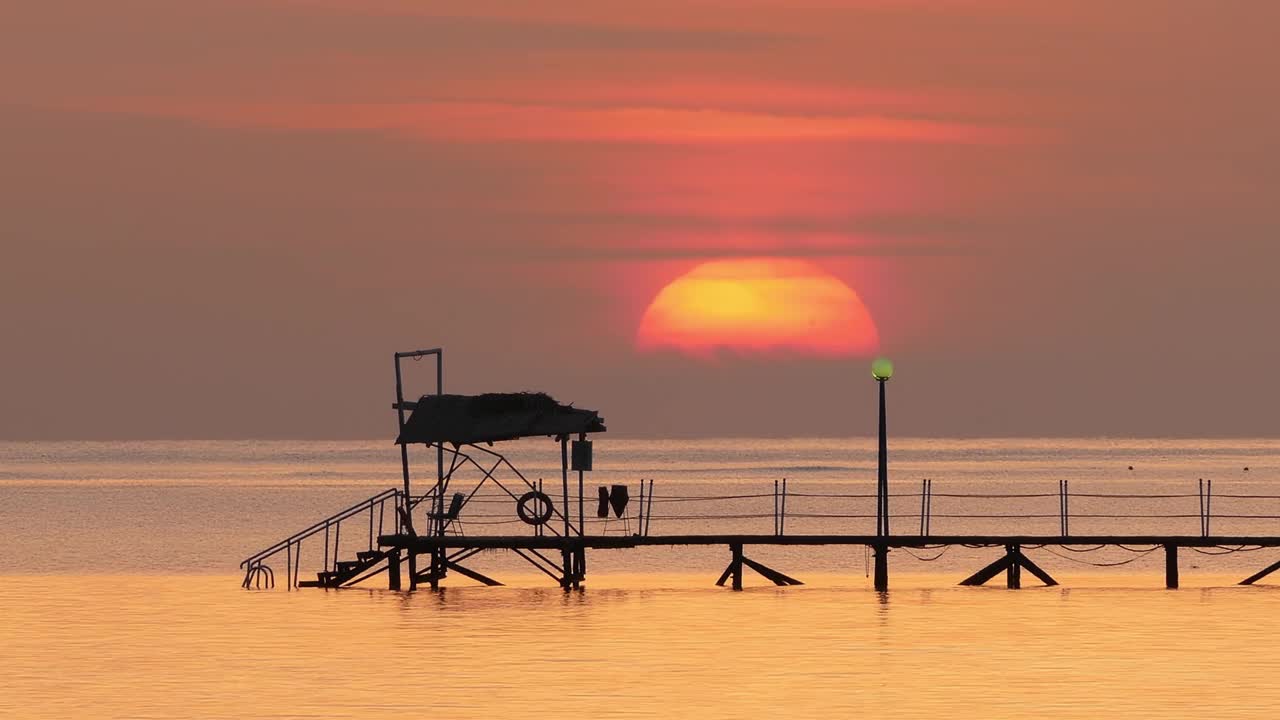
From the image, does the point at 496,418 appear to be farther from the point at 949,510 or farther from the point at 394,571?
the point at 949,510

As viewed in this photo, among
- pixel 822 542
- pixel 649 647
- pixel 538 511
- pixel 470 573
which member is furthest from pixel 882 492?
pixel 649 647

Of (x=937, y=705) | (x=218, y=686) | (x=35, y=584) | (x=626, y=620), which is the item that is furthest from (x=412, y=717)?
(x=35, y=584)

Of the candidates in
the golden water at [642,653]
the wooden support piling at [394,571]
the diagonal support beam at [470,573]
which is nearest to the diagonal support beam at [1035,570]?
the golden water at [642,653]

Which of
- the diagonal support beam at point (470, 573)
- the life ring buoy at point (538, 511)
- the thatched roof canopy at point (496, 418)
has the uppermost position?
the thatched roof canopy at point (496, 418)

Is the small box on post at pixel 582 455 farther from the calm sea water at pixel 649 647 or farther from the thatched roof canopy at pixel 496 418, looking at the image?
the calm sea water at pixel 649 647

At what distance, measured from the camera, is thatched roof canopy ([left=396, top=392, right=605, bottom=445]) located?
55.1m

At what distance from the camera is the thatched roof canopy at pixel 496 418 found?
55125mm

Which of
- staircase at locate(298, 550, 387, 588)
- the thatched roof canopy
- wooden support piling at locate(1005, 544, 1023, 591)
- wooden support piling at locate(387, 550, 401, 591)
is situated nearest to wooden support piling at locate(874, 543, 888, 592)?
wooden support piling at locate(1005, 544, 1023, 591)

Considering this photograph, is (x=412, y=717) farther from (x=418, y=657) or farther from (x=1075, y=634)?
(x=1075, y=634)

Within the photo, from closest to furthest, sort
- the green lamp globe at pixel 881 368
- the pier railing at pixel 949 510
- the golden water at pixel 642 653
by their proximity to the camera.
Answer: the golden water at pixel 642 653 → the green lamp globe at pixel 881 368 → the pier railing at pixel 949 510

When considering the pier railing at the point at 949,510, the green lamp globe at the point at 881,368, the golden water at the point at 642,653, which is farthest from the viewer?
the pier railing at the point at 949,510

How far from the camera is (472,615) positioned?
4794 cm

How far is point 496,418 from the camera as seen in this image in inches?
2185

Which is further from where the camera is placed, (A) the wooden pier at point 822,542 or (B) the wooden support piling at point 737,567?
(B) the wooden support piling at point 737,567
